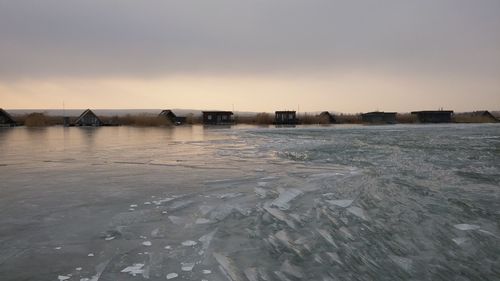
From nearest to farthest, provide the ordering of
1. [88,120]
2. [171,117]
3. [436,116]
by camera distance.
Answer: [88,120] < [171,117] < [436,116]

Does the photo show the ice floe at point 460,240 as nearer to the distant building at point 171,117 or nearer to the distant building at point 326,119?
the distant building at point 171,117

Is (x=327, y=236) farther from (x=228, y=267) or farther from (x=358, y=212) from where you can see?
(x=228, y=267)

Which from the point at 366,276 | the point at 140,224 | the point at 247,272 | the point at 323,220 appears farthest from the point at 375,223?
the point at 140,224

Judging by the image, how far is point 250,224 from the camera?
19.0 ft

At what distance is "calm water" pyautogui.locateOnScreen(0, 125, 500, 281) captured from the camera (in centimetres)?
409

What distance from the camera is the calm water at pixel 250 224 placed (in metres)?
4.09

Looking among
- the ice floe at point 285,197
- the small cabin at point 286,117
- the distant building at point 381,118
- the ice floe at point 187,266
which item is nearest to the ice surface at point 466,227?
the ice floe at point 285,197

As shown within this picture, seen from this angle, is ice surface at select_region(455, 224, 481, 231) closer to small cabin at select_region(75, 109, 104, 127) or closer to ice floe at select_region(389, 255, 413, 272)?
ice floe at select_region(389, 255, 413, 272)

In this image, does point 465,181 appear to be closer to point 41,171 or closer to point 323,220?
point 323,220

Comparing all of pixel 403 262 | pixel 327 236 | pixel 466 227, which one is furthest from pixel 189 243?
pixel 466 227

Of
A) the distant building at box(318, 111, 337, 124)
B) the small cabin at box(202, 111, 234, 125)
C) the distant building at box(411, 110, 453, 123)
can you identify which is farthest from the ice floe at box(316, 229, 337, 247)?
the distant building at box(411, 110, 453, 123)

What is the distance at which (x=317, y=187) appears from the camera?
8523 millimetres

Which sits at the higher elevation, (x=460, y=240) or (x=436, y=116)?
(x=436, y=116)

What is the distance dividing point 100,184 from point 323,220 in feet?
17.4
